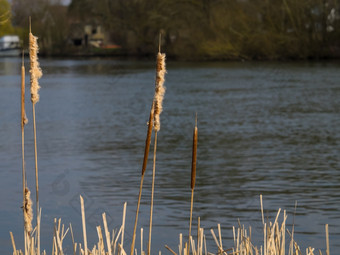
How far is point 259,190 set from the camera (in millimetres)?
9969

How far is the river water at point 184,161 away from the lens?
8.44 m

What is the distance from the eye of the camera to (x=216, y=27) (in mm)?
53125

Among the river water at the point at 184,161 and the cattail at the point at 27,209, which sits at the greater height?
the cattail at the point at 27,209

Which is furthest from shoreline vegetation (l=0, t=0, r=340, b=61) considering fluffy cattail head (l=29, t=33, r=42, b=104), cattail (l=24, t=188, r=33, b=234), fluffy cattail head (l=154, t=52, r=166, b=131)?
fluffy cattail head (l=154, t=52, r=166, b=131)

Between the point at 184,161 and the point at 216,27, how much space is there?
4126 cm

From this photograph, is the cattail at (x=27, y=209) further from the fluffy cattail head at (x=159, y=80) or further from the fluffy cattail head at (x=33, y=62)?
the fluffy cattail head at (x=159, y=80)

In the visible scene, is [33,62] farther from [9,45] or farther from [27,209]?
[9,45]

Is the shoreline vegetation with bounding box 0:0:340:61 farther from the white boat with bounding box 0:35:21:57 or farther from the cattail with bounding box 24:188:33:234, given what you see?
the cattail with bounding box 24:188:33:234

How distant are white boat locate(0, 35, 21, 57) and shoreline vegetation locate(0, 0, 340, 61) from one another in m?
19.5

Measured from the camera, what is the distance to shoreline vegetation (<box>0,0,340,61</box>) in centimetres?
5003

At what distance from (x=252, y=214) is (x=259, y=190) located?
53.3 inches

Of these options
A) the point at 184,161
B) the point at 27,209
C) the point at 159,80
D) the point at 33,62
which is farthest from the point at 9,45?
the point at 159,80

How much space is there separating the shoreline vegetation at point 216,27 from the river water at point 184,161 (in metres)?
18.4

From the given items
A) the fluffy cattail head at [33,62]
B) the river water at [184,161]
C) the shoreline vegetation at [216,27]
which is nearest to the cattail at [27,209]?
the fluffy cattail head at [33,62]
